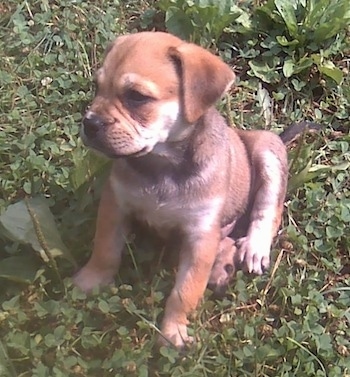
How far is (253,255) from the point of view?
3.82 m

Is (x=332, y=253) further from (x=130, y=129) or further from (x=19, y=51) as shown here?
(x=19, y=51)

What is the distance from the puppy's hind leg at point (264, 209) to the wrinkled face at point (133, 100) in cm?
81

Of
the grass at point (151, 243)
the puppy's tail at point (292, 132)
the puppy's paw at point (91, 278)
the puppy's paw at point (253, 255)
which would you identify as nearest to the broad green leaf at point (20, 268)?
the grass at point (151, 243)

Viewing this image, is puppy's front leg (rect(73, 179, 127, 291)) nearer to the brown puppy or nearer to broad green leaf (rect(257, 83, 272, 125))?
the brown puppy

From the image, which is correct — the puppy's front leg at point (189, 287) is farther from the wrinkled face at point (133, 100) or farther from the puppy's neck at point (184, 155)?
the wrinkled face at point (133, 100)

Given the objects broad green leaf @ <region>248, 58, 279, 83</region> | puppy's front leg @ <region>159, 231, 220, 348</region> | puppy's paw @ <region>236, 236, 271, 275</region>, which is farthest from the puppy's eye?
broad green leaf @ <region>248, 58, 279, 83</region>

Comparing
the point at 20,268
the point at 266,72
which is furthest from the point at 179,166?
the point at 266,72

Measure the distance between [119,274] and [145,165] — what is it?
579 millimetres

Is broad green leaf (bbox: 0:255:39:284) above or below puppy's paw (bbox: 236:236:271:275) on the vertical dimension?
above

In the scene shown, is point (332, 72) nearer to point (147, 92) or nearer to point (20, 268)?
point (147, 92)

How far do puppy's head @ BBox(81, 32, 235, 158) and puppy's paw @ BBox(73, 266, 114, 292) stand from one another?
0.67m

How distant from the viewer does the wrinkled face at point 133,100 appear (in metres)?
3.17

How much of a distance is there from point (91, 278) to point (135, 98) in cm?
92

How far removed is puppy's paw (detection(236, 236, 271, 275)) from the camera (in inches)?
150
